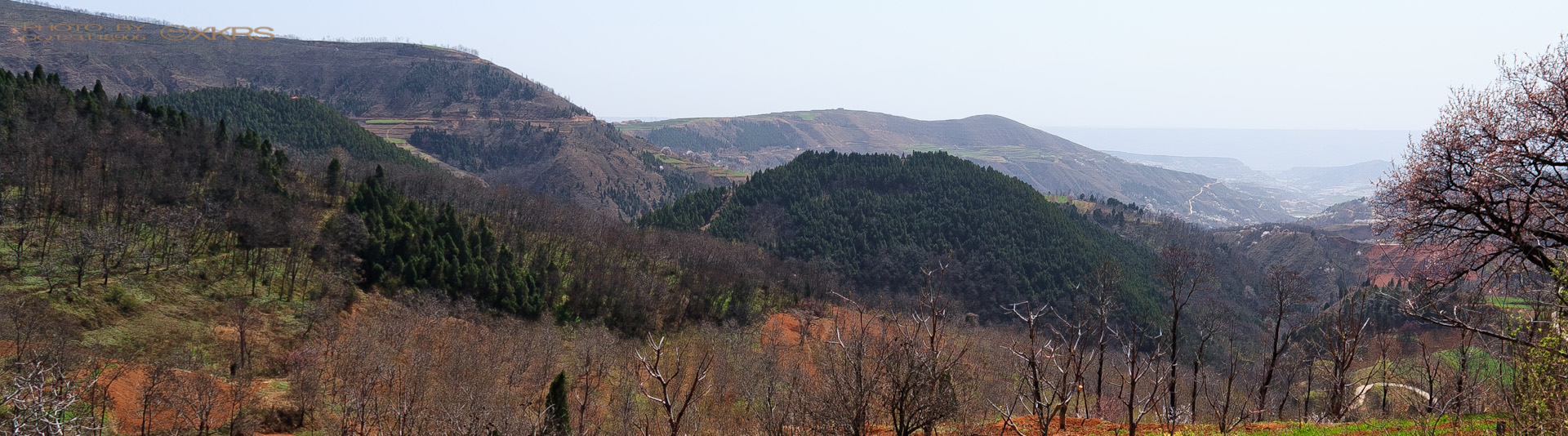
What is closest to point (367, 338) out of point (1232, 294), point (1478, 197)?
point (1478, 197)

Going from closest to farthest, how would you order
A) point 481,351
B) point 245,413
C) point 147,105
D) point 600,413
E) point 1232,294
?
point 245,413 → point 600,413 → point 481,351 → point 147,105 → point 1232,294

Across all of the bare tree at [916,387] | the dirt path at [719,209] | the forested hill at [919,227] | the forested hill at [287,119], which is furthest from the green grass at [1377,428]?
the forested hill at [287,119]

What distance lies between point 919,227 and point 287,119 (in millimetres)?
139408

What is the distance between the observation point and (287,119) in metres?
166

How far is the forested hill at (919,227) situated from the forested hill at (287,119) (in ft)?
223

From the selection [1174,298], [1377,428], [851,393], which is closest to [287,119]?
[1174,298]

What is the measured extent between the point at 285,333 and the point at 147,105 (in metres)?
46.0

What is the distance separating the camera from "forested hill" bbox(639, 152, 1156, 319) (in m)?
134

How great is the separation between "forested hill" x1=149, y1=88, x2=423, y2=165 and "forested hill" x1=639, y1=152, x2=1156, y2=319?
223ft

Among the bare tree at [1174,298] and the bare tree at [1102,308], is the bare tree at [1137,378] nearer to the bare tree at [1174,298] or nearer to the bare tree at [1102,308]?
the bare tree at [1174,298]

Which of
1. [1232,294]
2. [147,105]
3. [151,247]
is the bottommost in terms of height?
[1232,294]

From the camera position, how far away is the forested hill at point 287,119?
15500 centimetres

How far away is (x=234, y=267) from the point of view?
2429 inches

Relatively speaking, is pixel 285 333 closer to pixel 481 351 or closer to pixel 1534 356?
pixel 481 351
